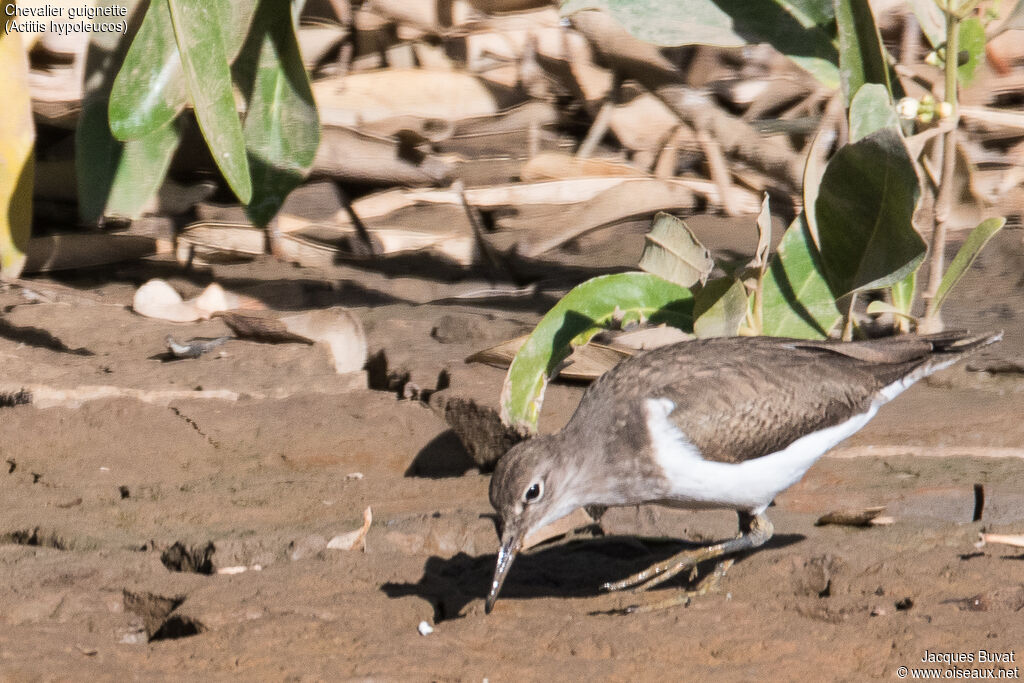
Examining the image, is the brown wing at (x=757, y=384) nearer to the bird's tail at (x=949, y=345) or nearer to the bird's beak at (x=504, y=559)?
the bird's tail at (x=949, y=345)

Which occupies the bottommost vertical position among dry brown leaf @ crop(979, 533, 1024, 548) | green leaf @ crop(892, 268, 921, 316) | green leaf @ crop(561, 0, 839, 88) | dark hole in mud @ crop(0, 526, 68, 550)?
dark hole in mud @ crop(0, 526, 68, 550)

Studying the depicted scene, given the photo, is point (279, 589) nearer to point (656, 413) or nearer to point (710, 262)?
point (656, 413)

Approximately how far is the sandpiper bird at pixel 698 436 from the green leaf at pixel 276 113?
2476 millimetres

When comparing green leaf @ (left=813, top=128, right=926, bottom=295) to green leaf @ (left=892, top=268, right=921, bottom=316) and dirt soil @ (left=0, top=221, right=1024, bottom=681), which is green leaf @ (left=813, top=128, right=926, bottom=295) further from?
dirt soil @ (left=0, top=221, right=1024, bottom=681)

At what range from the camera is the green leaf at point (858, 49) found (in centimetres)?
509

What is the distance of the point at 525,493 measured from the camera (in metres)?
3.86

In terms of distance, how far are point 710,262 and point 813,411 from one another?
1.01 meters

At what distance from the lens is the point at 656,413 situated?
4.12 metres

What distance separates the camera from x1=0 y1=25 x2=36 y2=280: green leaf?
5.79m

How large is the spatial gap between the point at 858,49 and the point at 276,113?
112 inches

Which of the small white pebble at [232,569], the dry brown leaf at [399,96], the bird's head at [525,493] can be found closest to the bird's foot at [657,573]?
the bird's head at [525,493]

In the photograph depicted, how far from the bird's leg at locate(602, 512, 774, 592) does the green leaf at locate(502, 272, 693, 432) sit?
0.88 meters

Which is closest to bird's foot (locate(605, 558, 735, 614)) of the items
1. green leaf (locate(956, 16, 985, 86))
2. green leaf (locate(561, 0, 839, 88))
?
green leaf (locate(561, 0, 839, 88))

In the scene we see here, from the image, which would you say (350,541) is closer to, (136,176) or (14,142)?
(136,176)
